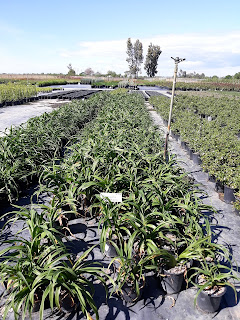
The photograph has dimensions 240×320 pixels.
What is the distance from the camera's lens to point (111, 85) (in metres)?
43.9

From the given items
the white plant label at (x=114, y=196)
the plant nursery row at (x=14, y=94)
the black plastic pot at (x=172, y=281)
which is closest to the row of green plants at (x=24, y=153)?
the white plant label at (x=114, y=196)

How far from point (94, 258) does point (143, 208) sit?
869 mm

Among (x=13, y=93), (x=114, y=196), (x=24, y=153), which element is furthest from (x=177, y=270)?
(x=13, y=93)

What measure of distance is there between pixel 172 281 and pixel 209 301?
1.22 ft

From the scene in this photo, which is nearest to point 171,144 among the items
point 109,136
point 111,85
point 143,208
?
point 109,136

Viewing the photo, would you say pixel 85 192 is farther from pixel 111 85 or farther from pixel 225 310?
pixel 111 85

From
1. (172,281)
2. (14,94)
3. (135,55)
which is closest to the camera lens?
(172,281)

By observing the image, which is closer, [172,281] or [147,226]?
[172,281]

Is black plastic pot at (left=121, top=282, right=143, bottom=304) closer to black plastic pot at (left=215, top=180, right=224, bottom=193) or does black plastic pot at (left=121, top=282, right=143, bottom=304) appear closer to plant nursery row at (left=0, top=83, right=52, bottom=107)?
black plastic pot at (left=215, top=180, right=224, bottom=193)

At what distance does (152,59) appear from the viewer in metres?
75.6

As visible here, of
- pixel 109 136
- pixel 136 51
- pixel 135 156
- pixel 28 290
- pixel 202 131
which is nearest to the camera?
pixel 28 290

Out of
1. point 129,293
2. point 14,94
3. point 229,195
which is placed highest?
point 14,94

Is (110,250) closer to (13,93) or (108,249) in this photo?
(108,249)

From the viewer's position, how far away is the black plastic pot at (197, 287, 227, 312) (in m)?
2.28
